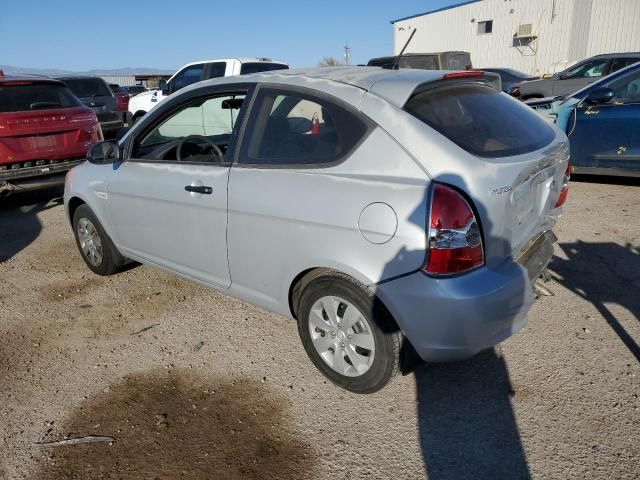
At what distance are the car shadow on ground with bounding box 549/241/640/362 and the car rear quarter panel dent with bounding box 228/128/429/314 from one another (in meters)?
1.86

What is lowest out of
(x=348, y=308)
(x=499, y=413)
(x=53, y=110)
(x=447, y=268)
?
(x=499, y=413)

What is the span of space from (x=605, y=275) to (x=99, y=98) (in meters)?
13.2

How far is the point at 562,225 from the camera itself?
5359mm

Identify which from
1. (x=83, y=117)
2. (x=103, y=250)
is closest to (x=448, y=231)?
(x=103, y=250)

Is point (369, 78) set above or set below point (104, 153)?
above

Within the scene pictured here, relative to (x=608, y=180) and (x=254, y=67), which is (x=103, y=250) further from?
(x=608, y=180)

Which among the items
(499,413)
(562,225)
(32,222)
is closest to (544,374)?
(499,413)

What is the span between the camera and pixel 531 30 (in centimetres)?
2547

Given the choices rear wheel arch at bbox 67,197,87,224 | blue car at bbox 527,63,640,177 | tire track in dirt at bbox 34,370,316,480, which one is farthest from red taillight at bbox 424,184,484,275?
blue car at bbox 527,63,640,177

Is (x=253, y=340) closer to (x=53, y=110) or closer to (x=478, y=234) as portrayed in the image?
(x=478, y=234)

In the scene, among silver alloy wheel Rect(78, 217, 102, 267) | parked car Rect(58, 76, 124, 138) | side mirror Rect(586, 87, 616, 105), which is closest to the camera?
silver alloy wheel Rect(78, 217, 102, 267)

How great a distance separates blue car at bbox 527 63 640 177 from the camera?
239 inches

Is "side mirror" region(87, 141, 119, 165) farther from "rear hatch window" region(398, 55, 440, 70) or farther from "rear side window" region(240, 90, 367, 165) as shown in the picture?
"rear hatch window" region(398, 55, 440, 70)

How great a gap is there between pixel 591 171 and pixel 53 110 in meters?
7.29
